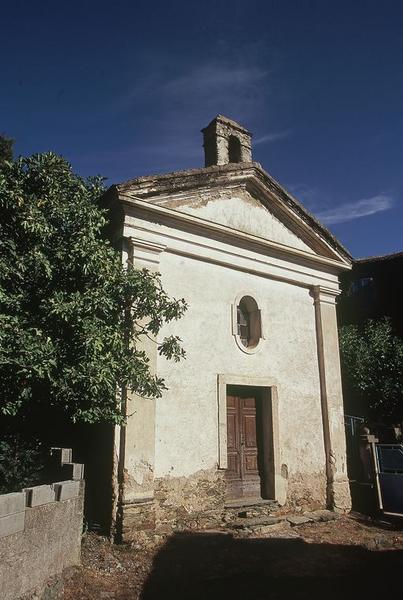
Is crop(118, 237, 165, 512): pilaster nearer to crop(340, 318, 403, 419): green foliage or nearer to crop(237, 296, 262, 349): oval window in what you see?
crop(237, 296, 262, 349): oval window

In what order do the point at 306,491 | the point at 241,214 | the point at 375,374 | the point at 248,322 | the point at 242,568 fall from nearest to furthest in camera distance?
the point at 242,568 < the point at 306,491 < the point at 248,322 < the point at 241,214 < the point at 375,374

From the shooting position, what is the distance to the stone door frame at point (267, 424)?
8.59 m

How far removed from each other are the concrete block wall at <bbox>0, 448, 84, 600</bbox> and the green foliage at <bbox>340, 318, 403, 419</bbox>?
10.1m

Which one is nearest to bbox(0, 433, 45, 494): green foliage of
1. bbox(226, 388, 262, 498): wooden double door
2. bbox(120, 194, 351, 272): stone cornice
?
bbox(226, 388, 262, 498): wooden double door

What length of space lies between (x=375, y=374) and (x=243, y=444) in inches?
252

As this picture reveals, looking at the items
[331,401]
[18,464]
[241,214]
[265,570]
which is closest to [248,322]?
[241,214]

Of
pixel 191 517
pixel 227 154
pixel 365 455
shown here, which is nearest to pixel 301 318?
pixel 365 455

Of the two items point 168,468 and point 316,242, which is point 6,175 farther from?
point 316,242

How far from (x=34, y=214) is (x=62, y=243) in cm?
60

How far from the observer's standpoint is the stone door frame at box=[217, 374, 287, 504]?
8.59 metres

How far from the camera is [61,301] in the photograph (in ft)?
19.8

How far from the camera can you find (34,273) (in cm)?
619

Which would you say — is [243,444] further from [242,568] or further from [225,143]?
[225,143]

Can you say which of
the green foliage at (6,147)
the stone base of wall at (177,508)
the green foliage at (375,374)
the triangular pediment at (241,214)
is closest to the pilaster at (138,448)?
the stone base of wall at (177,508)
